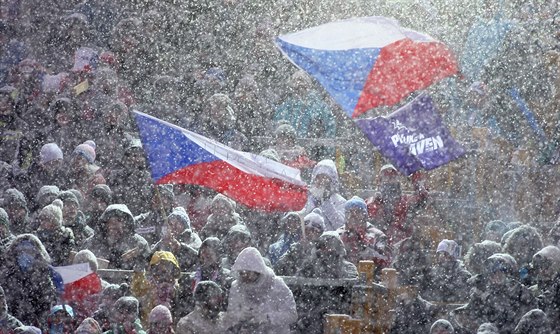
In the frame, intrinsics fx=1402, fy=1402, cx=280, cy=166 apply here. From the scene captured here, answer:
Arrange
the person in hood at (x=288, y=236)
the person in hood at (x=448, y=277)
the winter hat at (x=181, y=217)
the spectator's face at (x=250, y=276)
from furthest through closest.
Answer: the winter hat at (x=181, y=217), the person in hood at (x=288, y=236), the person in hood at (x=448, y=277), the spectator's face at (x=250, y=276)

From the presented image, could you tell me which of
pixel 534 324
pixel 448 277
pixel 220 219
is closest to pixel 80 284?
pixel 220 219

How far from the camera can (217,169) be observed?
13.5m

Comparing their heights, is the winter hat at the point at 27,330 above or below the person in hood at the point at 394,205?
below

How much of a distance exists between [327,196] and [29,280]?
3.22m

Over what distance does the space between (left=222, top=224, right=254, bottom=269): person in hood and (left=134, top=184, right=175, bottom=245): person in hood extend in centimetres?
80

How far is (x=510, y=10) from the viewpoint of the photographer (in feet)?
56.3

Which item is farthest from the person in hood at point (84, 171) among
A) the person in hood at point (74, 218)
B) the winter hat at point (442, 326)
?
the winter hat at point (442, 326)

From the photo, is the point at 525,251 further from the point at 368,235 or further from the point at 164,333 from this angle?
the point at 164,333

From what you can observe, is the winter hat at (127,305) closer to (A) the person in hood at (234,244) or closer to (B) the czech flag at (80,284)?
(B) the czech flag at (80,284)

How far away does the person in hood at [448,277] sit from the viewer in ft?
40.9

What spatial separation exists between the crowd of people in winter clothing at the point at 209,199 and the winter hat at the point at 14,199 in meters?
0.02

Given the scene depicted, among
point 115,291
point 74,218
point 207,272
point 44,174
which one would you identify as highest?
point 207,272

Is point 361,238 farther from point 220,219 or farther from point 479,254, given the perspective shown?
point 220,219

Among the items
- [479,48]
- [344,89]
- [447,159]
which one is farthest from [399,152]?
[479,48]
